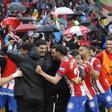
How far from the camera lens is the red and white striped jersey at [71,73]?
9.20m

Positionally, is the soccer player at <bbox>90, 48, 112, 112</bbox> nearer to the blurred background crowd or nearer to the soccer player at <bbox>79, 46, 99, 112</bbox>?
the soccer player at <bbox>79, 46, 99, 112</bbox>

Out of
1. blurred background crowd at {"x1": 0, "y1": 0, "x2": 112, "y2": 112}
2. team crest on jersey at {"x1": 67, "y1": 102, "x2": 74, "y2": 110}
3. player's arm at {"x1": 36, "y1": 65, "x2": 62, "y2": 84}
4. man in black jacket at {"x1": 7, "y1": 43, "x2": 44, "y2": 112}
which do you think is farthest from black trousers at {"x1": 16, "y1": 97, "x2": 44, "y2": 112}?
blurred background crowd at {"x1": 0, "y1": 0, "x2": 112, "y2": 112}

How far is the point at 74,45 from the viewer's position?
40.5 ft

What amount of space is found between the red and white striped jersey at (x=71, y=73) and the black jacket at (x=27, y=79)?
0.46 m

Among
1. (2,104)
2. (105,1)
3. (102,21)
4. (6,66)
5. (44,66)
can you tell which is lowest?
(105,1)

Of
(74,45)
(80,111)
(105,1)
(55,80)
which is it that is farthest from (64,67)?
(105,1)

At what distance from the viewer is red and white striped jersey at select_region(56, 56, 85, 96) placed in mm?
9195

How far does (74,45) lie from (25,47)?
3.02 metres

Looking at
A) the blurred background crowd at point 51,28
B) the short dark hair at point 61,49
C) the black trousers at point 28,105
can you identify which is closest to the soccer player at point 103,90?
the blurred background crowd at point 51,28

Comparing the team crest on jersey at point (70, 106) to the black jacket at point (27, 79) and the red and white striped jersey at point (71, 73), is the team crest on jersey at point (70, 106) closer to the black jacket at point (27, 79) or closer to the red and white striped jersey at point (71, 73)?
the red and white striped jersey at point (71, 73)

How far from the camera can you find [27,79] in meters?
9.02

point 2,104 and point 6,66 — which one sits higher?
point 6,66

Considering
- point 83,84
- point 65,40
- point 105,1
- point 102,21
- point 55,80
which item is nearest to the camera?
point 55,80

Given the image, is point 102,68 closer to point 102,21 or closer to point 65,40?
point 65,40
